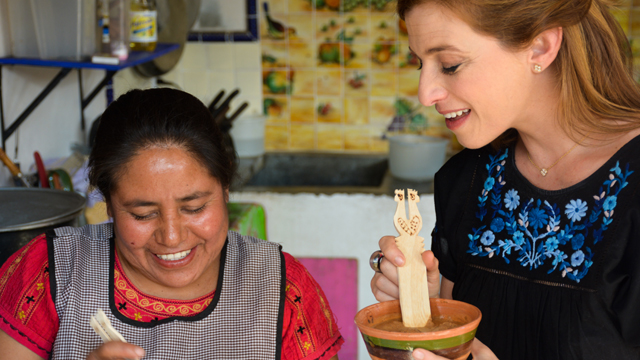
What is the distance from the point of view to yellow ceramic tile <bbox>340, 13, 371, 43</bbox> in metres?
3.36

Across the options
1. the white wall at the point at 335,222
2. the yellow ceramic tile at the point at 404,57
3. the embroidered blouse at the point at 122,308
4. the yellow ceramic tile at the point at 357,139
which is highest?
the yellow ceramic tile at the point at 404,57

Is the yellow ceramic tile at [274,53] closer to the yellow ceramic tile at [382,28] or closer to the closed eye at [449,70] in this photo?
the yellow ceramic tile at [382,28]

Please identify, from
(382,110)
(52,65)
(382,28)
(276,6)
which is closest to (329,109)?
(382,110)

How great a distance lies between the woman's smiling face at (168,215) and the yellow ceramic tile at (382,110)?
2280mm

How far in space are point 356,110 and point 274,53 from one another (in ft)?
1.82

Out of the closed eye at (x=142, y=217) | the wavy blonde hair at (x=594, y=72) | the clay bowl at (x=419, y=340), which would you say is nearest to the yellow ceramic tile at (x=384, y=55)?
the wavy blonde hair at (x=594, y=72)

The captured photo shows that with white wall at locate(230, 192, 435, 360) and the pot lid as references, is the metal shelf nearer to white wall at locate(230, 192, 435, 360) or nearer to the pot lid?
the pot lid

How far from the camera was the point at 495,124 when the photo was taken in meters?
1.10

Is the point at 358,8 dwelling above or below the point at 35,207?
above

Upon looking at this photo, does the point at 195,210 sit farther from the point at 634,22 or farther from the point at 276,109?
the point at 634,22

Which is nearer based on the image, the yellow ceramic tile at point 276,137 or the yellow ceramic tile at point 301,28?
the yellow ceramic tile at point 301,28

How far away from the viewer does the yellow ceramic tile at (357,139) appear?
3512mm

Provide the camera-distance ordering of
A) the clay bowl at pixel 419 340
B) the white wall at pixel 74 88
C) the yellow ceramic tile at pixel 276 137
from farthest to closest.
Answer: the yellow ceramic tile at pixel 276 137, the white wall at pixel 74 88, the clay bowl at pixel 419 340

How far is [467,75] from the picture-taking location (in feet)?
3.48
